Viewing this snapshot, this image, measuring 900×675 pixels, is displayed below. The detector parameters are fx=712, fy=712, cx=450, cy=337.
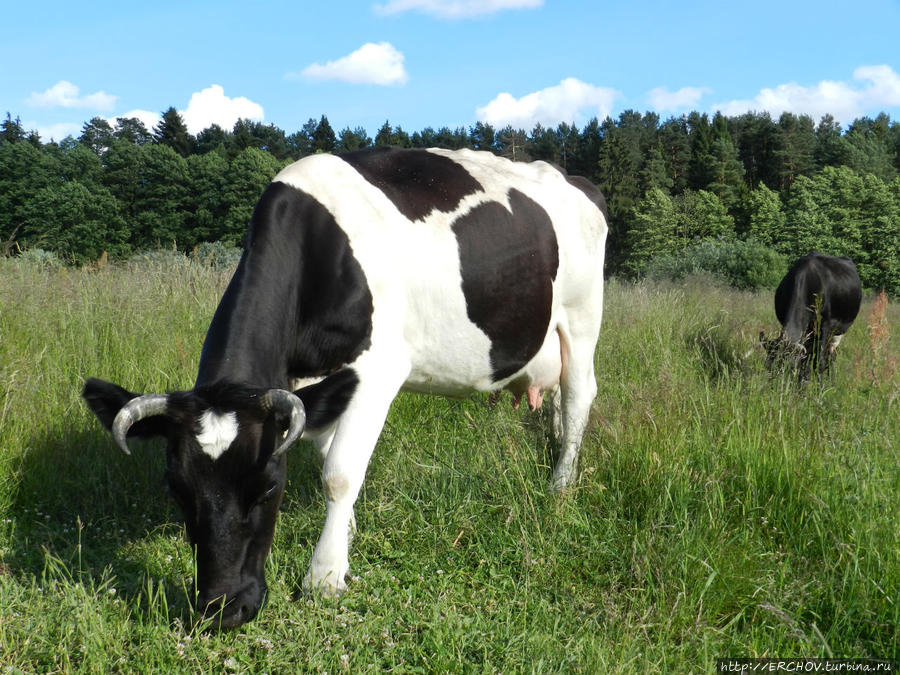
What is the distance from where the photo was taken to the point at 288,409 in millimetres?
2787

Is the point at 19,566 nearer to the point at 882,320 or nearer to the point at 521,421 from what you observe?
the point at 521,421

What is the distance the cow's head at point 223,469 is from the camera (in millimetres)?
2734

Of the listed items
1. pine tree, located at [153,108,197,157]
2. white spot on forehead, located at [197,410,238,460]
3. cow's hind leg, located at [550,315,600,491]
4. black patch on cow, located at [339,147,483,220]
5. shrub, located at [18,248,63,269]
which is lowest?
cow's hind leg, located at [550,315,600,491]

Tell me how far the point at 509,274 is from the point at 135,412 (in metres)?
2.40

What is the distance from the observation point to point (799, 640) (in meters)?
2.85

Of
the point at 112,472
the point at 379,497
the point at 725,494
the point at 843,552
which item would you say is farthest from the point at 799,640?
the point at 112,472

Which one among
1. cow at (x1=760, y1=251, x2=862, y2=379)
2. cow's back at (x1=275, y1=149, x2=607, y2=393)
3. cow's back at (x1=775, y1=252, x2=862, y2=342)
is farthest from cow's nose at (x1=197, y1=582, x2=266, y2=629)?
cow's back at (x1=775, y1=252, x2=862, y2=342)

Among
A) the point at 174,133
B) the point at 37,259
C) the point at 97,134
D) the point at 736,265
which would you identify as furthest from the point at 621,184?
the point at 37,259

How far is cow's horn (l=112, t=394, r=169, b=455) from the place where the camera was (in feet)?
8.60

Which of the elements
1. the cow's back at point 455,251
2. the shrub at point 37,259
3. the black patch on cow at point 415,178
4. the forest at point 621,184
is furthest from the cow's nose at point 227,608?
the forest at point 621,184

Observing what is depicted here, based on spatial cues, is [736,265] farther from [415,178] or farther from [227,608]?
[227,608]

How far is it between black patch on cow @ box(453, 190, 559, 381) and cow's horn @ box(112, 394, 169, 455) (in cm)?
190

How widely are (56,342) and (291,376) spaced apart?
315 centimetres

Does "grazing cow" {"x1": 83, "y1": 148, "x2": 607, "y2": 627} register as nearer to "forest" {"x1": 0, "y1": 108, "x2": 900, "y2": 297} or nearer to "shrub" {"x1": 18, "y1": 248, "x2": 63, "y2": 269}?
"shrub" {"x1": 18, "y1": 248, "x2": 63, "y2": 269}
